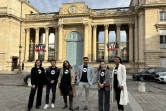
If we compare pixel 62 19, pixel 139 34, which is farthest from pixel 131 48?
pixel 62 19

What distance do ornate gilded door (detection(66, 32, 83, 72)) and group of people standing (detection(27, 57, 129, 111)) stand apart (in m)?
30.5

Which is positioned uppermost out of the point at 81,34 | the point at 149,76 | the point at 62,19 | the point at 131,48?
the point at 62,19

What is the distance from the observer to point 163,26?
3178cm

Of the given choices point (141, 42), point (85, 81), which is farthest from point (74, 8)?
point (85, 81)

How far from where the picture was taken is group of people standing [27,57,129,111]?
7433mm

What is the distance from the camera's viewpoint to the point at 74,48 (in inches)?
1553

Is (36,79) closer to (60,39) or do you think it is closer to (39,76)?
(39,76)

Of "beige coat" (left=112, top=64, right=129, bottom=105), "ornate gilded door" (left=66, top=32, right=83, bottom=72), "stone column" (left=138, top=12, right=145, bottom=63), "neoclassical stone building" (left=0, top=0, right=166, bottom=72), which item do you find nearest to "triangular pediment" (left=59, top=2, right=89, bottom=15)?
"neoclassical stone building" (left=0, top=0, right=166, bottom=72)

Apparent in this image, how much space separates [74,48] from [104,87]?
105 feet

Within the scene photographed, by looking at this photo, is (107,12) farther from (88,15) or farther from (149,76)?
(149,76)

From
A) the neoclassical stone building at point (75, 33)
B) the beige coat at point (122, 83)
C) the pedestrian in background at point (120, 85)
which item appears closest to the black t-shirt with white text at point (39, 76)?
the pedestrian in background at point (120, 85)

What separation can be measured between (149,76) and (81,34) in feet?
62.2

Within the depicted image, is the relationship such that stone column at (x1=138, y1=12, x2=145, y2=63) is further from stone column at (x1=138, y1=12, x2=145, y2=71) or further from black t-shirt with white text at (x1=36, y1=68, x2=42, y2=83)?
black t-shirt with white text at (x1=36, y1=68, x2=42, y2=83)

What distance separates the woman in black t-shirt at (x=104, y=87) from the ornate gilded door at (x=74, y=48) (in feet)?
103
